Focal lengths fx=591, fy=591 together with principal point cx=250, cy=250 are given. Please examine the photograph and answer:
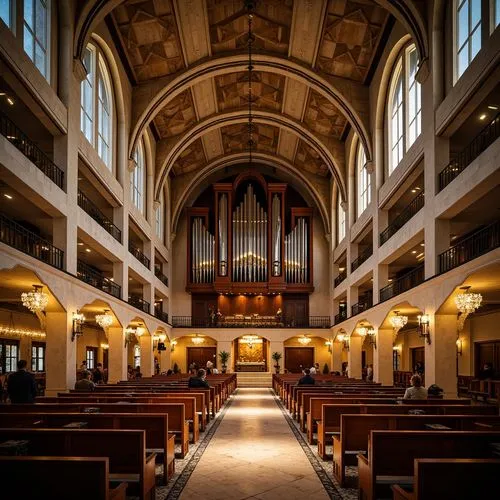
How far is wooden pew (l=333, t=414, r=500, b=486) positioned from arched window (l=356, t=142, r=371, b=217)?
20863 millimetres

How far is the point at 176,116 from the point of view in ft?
102

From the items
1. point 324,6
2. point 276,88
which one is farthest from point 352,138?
point 324,6

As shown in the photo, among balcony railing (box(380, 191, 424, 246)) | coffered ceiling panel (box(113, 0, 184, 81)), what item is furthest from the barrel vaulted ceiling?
balcony railing (box(380, 191, 424, 246))

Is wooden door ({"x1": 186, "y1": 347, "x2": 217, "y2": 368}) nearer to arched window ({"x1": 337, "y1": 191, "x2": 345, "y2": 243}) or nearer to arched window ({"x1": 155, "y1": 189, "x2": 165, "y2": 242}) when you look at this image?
arched window ({"x1": 155, "y1": 189, "x2": 165, "y2": 242})

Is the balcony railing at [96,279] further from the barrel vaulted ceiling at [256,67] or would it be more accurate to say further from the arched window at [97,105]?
the barrel vaulted ceiling at [256,67]

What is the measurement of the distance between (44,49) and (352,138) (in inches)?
729

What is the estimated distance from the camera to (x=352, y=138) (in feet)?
103

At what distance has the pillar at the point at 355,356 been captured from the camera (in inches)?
1230

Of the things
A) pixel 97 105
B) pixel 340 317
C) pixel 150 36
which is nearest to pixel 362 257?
pixel 340 317

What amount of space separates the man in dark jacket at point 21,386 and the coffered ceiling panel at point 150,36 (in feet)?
46.8

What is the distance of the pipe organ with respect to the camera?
4038 cm

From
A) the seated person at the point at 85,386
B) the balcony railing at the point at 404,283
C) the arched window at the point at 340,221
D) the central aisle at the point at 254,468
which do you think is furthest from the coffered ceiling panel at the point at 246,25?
the central aisle at the point at 254,468

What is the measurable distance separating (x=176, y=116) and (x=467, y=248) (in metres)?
19.3

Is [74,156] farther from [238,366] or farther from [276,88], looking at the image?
[238,366]
